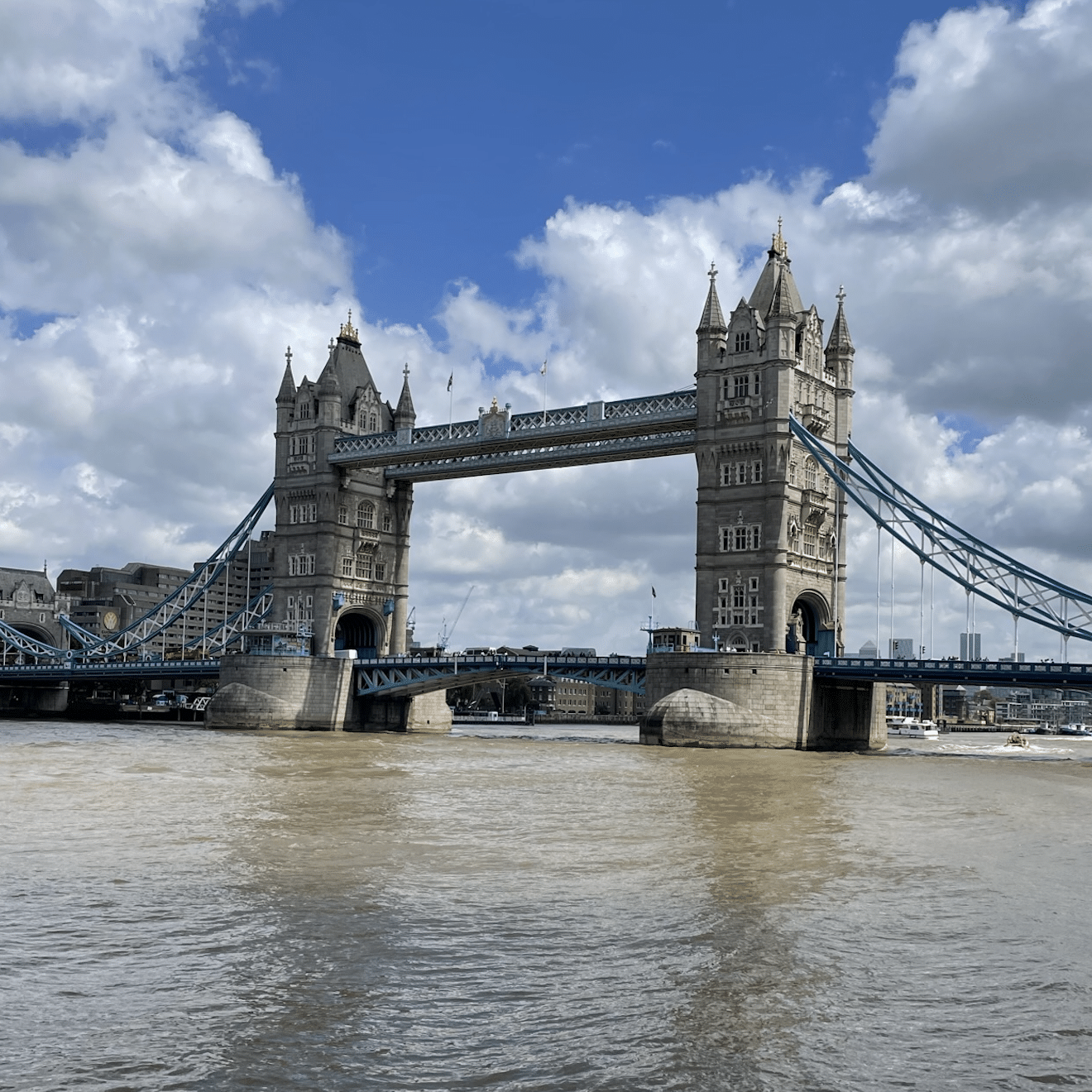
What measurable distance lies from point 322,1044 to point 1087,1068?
7.46 meters

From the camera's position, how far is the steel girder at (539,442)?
8644 centimetres

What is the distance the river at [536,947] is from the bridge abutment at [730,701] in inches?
1348

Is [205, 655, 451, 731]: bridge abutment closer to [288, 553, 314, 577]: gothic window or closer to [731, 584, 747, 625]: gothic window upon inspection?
[288, 553, 314, 577]: gothic window

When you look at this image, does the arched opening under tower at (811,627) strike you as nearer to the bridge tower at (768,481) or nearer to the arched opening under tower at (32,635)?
the bridge tower at (768,481)

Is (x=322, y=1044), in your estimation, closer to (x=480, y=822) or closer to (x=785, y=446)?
(x=480, y=822)

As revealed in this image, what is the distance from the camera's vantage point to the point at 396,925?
1794 cm

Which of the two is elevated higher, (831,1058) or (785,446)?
(785,446)

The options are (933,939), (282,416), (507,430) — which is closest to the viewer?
(933,939)

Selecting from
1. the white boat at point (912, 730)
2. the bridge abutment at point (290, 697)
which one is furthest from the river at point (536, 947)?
the white boat at point (912, 730)

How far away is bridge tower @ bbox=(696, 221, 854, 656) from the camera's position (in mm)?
79312

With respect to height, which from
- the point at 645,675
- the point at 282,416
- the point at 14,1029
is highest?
the point at 282,416

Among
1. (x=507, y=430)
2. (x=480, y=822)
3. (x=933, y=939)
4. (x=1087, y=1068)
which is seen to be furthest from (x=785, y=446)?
(x=1087, y=1068)

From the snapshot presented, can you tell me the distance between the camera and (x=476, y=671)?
88.9m

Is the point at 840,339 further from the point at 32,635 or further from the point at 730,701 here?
the point at 32,635
